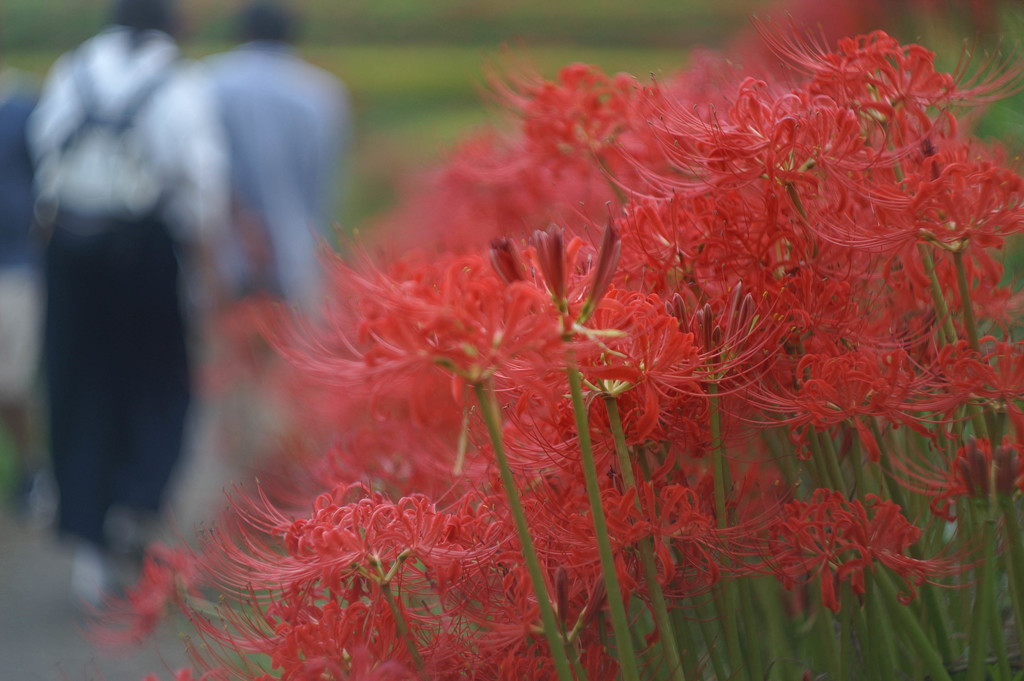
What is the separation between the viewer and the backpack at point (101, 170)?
11.5ft

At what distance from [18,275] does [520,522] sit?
406 cm

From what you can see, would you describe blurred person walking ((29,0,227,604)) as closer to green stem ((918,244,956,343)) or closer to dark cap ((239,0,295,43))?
dark cap ((239,0,295,43))

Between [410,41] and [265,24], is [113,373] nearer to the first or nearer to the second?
[265,24]

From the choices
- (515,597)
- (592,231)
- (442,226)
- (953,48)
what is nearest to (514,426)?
(515,597)

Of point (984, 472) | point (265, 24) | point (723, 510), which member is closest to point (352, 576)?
point (723, 510)

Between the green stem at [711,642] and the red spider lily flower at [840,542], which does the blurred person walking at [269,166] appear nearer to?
the green stem at [711,642]

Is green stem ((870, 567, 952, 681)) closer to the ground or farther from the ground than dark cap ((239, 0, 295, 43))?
closer to the ground

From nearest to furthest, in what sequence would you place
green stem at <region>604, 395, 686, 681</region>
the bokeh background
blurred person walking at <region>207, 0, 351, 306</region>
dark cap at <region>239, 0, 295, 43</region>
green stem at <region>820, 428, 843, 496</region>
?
green stem at <region>604, 395, 686, 681</region>
green stem at <region>820, 428, 843, 496</region>
blurred person walking at <region>207, 0, 351, 306</region>
dark cap at <region>239, 0, 295, 43</region>
the bokeh background

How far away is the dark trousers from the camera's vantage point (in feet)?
12.2

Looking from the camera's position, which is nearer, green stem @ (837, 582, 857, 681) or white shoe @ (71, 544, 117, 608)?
green stem @ (837, 582, 857, 681)

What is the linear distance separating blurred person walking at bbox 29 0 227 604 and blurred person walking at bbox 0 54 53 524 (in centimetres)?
36

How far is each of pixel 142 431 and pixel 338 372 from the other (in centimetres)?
310

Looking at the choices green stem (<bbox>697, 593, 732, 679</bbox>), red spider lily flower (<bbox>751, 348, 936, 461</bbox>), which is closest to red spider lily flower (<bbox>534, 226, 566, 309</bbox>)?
red spider lily flower (<bbox>751, 348, 936, 461</bbox>)

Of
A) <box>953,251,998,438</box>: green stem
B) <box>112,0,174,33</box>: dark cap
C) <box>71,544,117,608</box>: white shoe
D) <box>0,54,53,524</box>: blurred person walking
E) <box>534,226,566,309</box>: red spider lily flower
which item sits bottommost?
<box>71,544,117,608</box>: white shoe
